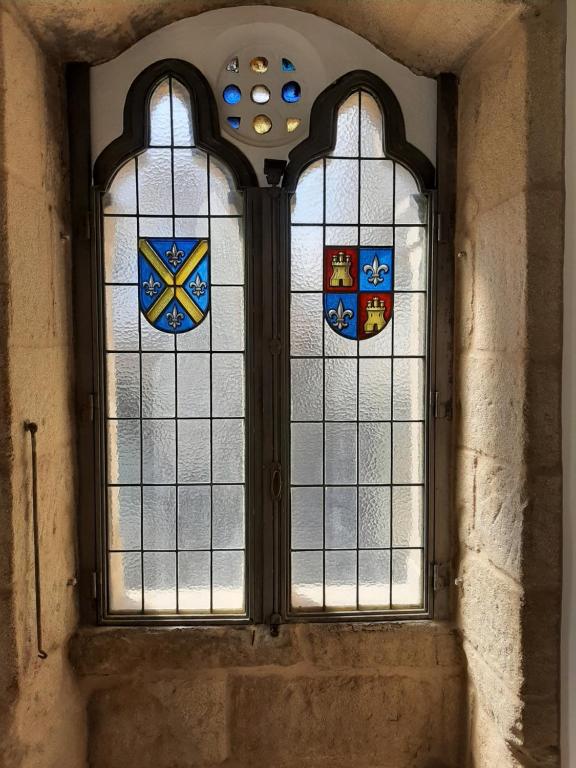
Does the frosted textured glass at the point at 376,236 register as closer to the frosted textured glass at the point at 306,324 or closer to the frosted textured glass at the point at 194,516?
the frosted textured glass at the point at 306,324

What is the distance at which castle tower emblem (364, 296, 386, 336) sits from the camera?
2.48 m

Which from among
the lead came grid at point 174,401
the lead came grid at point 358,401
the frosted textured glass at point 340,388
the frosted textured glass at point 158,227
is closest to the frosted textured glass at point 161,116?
the lead came grid at point 174,401

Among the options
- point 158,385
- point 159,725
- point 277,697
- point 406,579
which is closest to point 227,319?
point 158,385

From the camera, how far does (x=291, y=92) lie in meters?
2.41

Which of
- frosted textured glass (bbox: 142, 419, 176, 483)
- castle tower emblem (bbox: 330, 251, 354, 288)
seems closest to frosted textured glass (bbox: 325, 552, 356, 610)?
frosted textured glass (bbox: 142, 419, 176, 483)

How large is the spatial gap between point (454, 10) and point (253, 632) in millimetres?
2257

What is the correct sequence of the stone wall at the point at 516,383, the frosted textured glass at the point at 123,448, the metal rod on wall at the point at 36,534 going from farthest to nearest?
the frosted textured glass at the point at 123,448 < the metal rod on wall at the point at 36,534 < the stone wall at the point at 516,383

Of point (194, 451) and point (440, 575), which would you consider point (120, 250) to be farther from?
point (440, 575)

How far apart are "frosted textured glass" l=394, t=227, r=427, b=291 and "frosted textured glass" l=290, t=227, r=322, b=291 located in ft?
0.98

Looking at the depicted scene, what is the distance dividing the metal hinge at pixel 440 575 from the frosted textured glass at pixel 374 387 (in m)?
0.61

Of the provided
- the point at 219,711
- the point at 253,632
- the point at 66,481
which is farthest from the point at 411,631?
the point at 66,481

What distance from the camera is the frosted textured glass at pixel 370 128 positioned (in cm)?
245

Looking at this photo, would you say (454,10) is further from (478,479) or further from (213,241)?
(478,479)

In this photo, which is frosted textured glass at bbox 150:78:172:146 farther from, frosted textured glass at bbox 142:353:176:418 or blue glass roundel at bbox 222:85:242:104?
frosted textured glass at bbox 142:353:176:418
